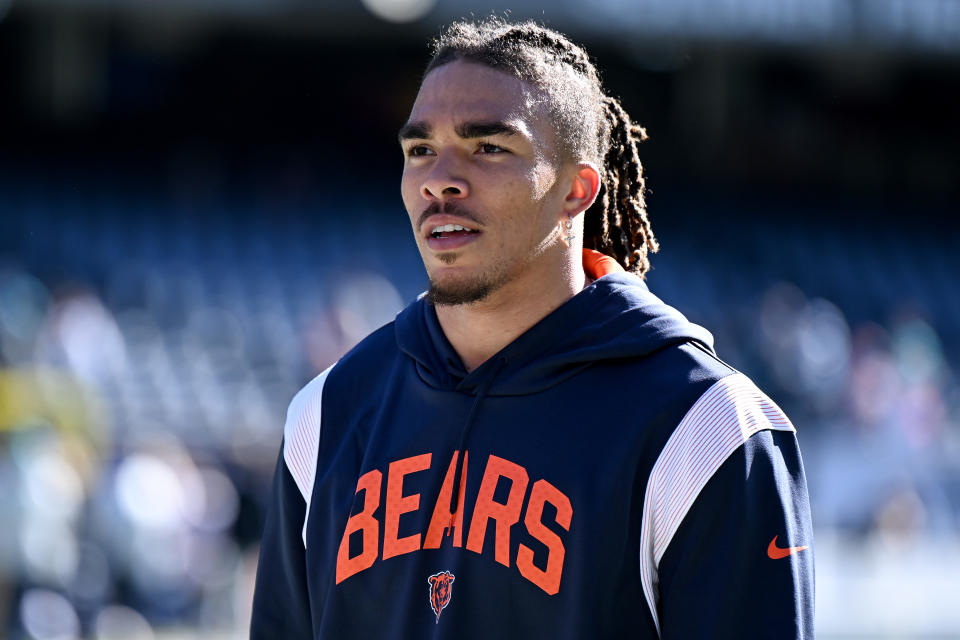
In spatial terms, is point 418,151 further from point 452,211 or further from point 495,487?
point 495,487

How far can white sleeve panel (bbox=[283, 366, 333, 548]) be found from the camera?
2.30 metres

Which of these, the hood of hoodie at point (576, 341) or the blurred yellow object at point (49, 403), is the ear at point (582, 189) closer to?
the hood of hoodie at point (576, 341)

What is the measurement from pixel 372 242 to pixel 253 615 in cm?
1285

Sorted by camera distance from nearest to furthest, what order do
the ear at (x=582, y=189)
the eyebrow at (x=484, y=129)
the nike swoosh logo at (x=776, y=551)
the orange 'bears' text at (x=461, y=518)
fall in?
the nike swoosh logo at (x=776, y=551) → the orange 'bears' text at (x=461, y=518) → the eyebrow at (x=484, y=129) → the ear at (x=582, y=189)

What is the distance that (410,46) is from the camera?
1680cm

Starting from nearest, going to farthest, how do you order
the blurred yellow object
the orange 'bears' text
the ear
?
the orange 'bears' text < the ear < the blurred yellow object

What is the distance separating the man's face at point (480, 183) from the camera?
6.89ft

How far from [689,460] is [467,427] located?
1.35ft

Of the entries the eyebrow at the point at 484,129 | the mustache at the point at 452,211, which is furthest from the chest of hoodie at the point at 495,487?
the eyebrow at the point at 484,129

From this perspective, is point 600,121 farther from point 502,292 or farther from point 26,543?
point 26,543

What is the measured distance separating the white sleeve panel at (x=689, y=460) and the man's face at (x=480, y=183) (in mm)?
413

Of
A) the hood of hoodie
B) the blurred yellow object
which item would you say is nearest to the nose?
the hood of hoodie

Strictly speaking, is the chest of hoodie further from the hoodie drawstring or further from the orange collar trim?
the orange collar trim

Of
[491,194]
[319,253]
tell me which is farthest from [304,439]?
[319,253]
